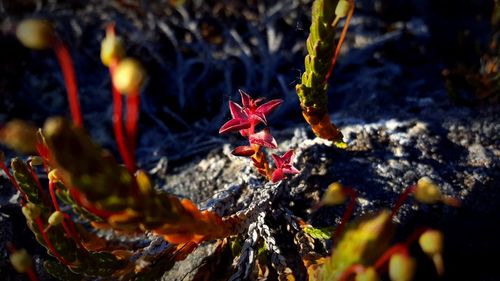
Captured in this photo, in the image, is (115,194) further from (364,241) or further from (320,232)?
(320,232)

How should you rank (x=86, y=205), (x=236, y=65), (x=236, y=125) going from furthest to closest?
1. (x=236, y=65)
2. (x=236, y=125)
3. (x=86, y=205)

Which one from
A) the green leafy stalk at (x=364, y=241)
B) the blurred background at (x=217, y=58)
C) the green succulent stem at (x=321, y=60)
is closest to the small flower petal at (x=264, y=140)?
the green succulent stem at (x=321, y=60)

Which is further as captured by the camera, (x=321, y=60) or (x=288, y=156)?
(x=288, y=156)

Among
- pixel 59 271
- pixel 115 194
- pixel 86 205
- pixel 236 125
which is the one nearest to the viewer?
pixel 115 194

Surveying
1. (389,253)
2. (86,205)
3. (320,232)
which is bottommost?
(320,232)

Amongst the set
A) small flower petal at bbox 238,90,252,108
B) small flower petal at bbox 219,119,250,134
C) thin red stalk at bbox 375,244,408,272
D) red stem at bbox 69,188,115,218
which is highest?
red stem at bbox 69,188,115,218

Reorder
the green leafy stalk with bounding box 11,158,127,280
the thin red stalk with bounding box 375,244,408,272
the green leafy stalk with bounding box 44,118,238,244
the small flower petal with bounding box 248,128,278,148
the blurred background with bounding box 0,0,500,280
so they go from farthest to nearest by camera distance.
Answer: the blurred background with bounding box 0,0,500,280
the small flower petal with bounding box 248,128,278,148
the green leafy stalk with bounding box 11,158,127,280
the thin red stalk with bounding box 375,244,408,272
the green leafy stalk with bounding box 44,118,238,244

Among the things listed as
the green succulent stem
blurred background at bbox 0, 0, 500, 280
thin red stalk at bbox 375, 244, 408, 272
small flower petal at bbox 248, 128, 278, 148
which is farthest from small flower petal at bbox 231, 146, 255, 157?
thin red stalk at bbox 375, 244, 408, 272

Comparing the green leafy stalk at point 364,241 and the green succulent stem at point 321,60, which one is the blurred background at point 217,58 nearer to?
the green succulent stem at point 321,60

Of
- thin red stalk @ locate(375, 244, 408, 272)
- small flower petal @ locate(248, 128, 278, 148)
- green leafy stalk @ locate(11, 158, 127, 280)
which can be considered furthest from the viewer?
small flower petal @ locate(248, 128, 278, 148)

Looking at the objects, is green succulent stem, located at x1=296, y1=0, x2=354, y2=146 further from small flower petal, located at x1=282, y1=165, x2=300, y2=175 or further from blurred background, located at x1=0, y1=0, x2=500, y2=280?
blurred background, located at x1=0, y1=0, x2=500, y2=280

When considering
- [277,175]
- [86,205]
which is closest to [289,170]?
[277,175]
